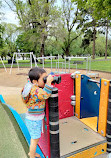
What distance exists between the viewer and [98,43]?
3950cm

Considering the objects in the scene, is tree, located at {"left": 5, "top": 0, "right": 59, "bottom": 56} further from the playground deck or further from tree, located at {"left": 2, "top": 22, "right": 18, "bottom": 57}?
the playground deck

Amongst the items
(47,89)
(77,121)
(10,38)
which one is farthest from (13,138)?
(10,38)

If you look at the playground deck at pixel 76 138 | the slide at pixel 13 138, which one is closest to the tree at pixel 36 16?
the slide at pixel 13 138

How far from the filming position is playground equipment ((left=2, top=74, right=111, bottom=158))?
1.33 m

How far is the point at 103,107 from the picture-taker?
1758 millimetres

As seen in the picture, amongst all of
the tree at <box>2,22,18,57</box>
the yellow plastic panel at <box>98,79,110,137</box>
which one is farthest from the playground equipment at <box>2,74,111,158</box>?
the tree at <box>2,22,18,57</box>

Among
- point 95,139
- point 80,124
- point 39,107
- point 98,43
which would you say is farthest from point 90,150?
point 98,43

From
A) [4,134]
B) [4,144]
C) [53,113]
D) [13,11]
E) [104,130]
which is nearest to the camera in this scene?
[53,113]

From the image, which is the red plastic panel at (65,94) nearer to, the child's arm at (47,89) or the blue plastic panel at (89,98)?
the blue plastic panel at (89,98)

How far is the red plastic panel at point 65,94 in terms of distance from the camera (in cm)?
234

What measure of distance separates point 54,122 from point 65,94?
1146mm

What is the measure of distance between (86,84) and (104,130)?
811 millimetres

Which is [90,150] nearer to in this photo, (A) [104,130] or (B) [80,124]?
(A) [104,130]

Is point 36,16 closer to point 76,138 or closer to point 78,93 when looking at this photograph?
point 78,93
